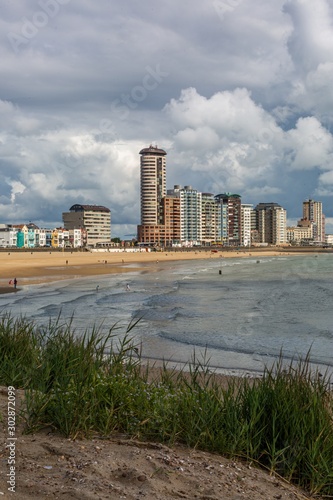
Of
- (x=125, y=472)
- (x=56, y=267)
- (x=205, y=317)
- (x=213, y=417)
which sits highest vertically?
(x=213, y=417)

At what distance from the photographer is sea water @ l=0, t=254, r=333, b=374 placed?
15547mm

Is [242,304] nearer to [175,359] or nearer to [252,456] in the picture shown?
[175,359]

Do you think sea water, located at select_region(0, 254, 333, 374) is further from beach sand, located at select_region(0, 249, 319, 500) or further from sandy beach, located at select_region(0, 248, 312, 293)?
sandy beach, located at select_region(0, 248, 312, 293)

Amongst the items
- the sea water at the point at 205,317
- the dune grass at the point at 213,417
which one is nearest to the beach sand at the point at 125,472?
the dune grass at the point at 213,417

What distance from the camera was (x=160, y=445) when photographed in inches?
195

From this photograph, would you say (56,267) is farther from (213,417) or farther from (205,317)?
(213,417)

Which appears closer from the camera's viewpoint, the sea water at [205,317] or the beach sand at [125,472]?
the beach sand at [125,472]

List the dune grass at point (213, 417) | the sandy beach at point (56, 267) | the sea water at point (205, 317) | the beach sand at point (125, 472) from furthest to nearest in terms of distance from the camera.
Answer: the sandy beach at point (56, 267)
the sea water at point (205, 317)
the dune grass at point (213, 417)
the beach sand at point (125, 472)

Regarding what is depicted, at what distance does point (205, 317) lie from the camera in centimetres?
2392

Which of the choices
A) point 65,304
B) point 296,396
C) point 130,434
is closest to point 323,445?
point 296,396

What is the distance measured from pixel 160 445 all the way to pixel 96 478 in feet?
3.05

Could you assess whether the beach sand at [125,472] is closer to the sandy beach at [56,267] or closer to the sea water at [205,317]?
the sea water at [205,317]

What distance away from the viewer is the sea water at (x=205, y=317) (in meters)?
15.5

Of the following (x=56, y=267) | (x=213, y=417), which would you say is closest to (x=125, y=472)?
(x=213, y=417)
